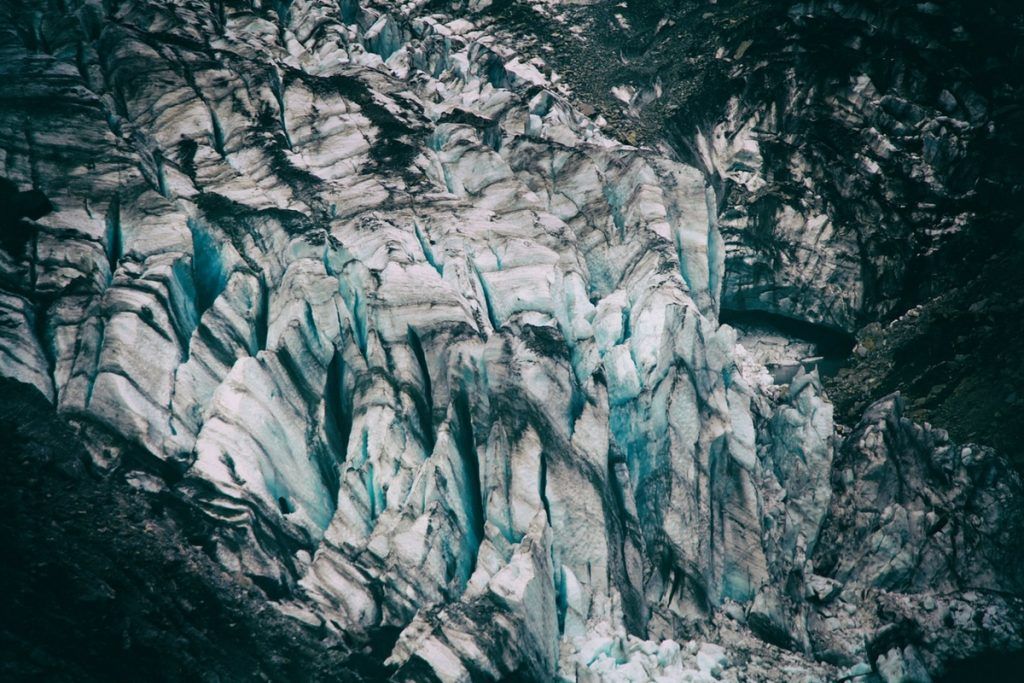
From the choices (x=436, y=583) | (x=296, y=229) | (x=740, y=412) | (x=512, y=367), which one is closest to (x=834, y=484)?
(x=740, y=412)

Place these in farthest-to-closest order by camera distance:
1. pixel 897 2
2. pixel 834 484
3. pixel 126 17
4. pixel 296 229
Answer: pixel 897 2, pixel 126 17, pixel 834 484, pixel 296 229

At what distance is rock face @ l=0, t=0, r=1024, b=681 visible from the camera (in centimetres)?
3312

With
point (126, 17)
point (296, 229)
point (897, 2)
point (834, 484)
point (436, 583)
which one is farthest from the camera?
point (897, 2)

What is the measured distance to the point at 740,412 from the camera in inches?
1635

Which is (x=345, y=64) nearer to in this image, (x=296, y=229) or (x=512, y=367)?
(x=296, y=229)

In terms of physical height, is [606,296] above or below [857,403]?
above

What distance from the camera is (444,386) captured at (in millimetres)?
36750

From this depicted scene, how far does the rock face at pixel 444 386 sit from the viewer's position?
33.1 meters

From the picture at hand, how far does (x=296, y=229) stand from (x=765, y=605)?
26590 mm

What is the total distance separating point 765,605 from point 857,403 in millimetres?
14846

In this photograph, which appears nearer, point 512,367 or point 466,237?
point 512,367

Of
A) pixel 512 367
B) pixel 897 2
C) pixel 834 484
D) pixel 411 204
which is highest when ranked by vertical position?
pixel 897 2

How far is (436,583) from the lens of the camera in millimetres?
32781

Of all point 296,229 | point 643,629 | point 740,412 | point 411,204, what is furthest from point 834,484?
point 296,229
